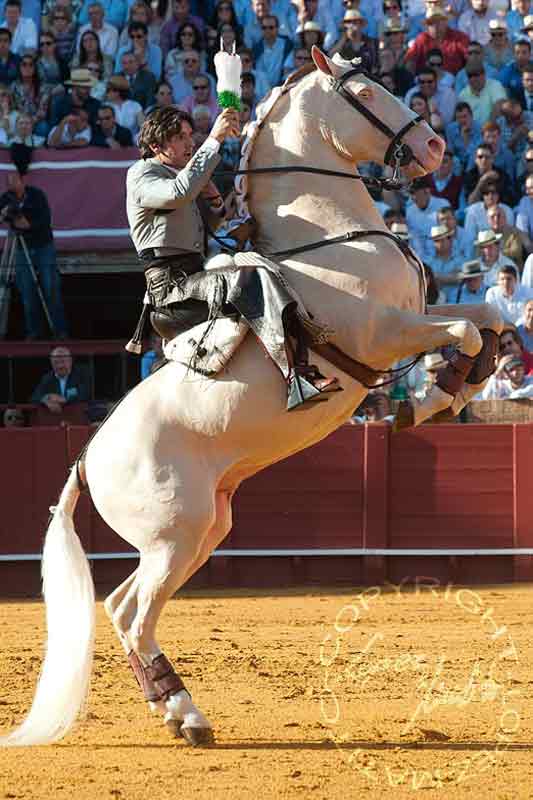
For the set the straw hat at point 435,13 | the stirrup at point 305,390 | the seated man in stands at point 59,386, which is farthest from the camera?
the straw hat at point 435,13

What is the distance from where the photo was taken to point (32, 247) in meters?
13.7

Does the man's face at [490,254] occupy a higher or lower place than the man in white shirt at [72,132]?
lower

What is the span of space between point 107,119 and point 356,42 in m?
2.37

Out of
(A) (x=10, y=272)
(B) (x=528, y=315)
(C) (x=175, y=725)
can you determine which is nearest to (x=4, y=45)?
(A) (x=10, y=272)

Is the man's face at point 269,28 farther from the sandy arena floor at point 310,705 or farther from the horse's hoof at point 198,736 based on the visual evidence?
the horse's hoof at point 198,736

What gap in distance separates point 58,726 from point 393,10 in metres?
9.65

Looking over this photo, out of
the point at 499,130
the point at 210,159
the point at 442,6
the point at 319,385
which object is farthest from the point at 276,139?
the point at 442,6

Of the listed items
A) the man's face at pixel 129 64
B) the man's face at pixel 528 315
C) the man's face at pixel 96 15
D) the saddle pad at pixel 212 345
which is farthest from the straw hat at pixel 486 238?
the saddle pad at pixel 212 345

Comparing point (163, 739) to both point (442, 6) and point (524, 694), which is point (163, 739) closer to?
point (524, 694)

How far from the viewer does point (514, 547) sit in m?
12.7

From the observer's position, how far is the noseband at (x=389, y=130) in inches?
265

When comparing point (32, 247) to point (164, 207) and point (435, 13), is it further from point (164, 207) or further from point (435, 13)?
point (164, 207)

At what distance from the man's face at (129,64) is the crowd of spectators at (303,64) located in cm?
2

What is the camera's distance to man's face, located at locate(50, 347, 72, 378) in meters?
13.0
